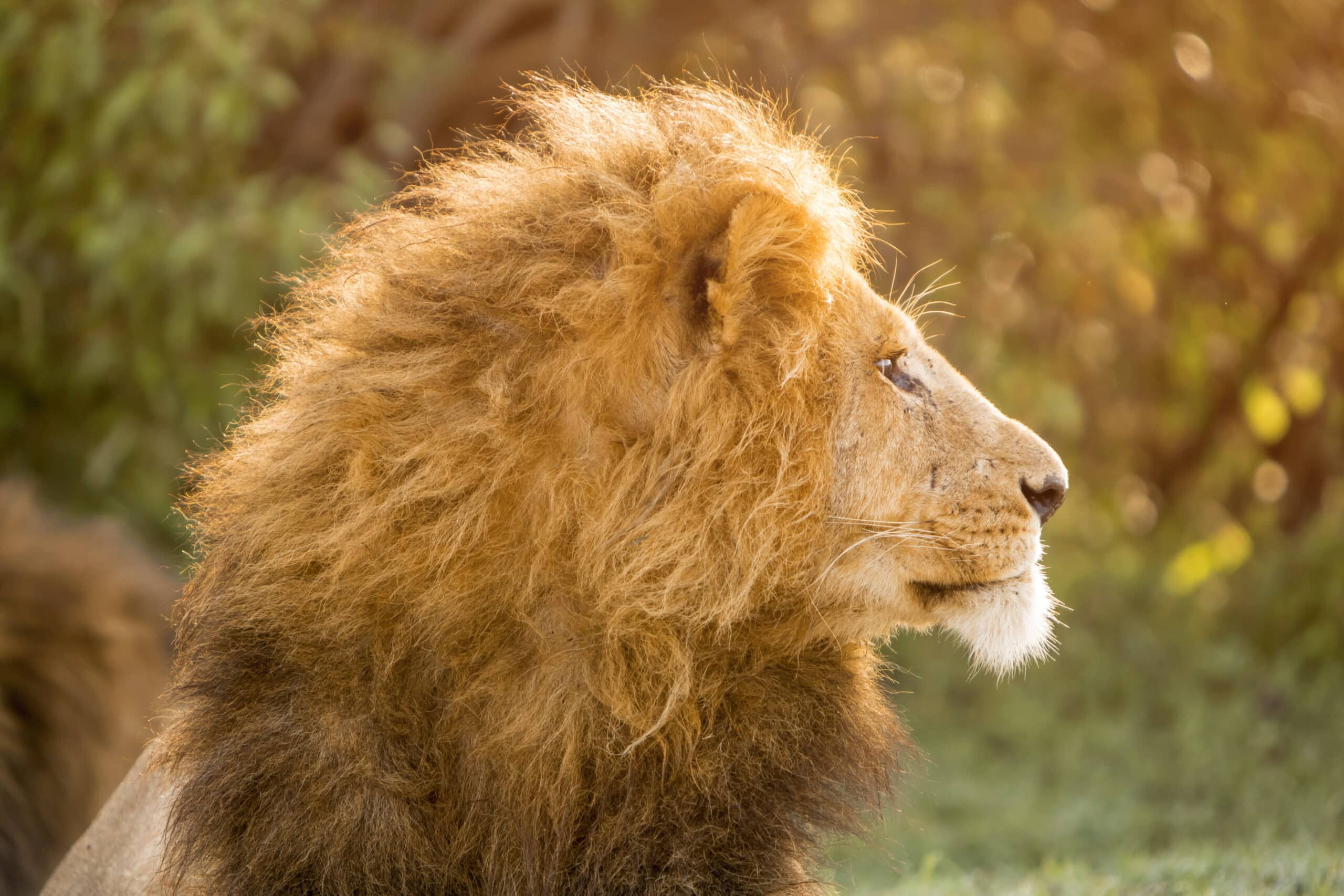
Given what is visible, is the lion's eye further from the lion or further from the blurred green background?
the lion

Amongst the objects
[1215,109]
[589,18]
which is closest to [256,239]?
[589,18]

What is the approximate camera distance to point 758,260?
2.02m

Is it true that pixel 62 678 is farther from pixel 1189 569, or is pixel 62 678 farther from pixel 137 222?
pixel 1189 569

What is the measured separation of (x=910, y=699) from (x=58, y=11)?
15.9ft

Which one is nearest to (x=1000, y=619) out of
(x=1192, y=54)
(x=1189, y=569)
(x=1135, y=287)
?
(x=1189, y=569)

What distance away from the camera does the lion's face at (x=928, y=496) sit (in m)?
2.09

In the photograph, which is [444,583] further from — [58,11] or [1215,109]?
[1215,109]

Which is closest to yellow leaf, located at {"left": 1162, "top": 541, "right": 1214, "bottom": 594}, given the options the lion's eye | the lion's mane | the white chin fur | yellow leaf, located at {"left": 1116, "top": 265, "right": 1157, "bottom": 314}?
yellow leaf, located at {"left": 1116, "top": 265, "right": 1157, "bottom": 314}

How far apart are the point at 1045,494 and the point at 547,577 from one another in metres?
0.83

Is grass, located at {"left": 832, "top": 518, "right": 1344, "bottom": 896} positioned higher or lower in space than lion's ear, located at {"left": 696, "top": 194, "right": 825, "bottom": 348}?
lower

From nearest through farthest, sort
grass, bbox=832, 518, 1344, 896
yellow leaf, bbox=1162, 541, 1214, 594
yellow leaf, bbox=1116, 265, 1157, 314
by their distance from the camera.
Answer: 1. grass, bbox=832, 518, 1344, 896
2. yellow leaf, bbox=1162, 541, 1214, 594
3. yellow leaf, bbox=1116, 265, 1157, 314

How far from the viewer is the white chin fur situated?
219 cm

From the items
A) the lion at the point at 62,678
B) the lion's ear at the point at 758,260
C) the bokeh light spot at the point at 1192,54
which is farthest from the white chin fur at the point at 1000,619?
the bokeh light spot at the point at 1192,54

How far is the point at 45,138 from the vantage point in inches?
219
